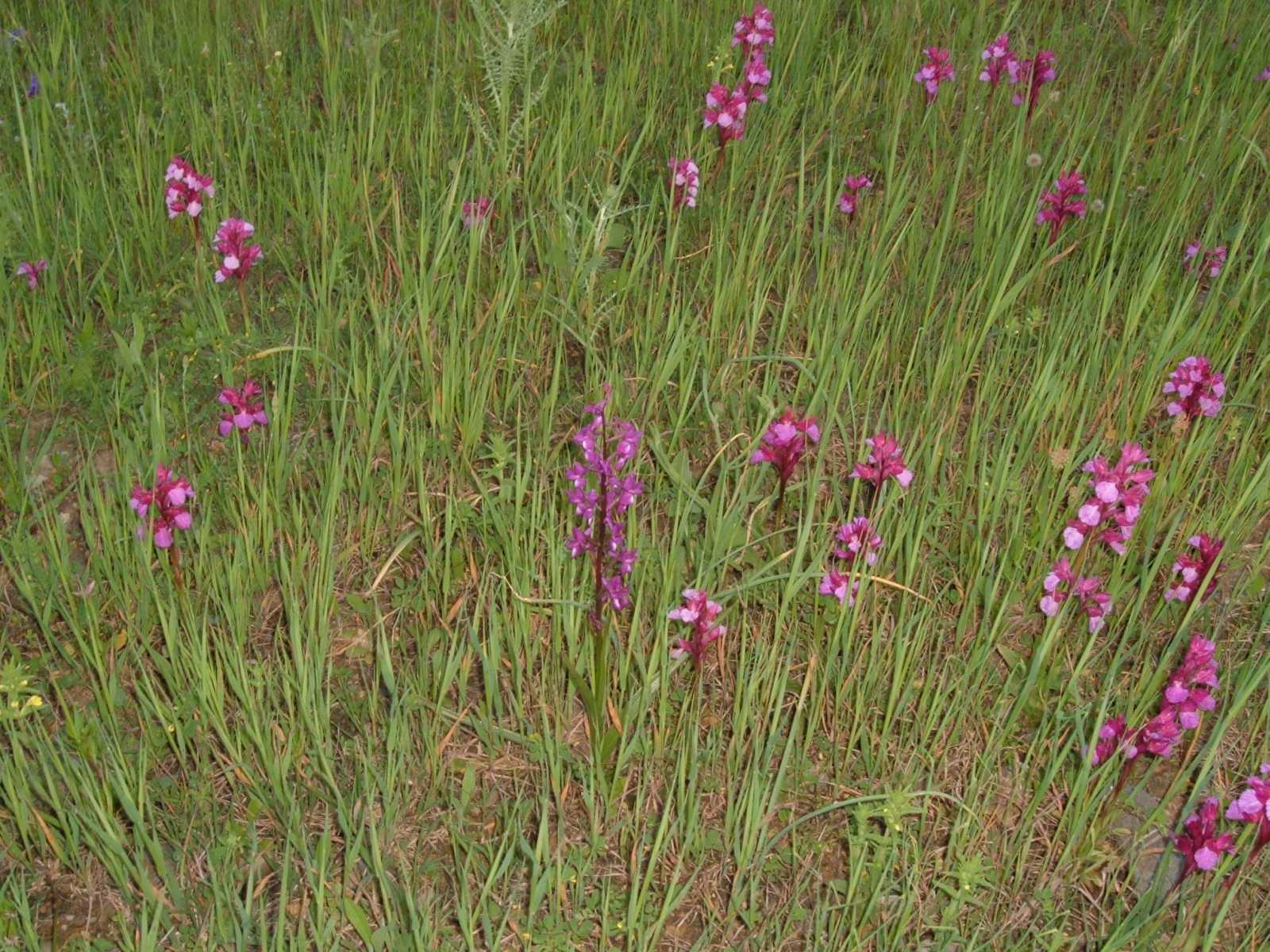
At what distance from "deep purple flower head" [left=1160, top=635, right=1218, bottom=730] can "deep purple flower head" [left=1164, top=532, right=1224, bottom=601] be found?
9.1 inches

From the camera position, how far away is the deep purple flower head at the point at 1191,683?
2064mm

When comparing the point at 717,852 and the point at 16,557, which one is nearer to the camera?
the point at 717,852

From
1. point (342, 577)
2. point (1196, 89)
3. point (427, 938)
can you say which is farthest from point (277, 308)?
point (1196, 89)

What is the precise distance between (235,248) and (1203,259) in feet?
8.28

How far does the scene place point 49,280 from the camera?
2908 millimetres

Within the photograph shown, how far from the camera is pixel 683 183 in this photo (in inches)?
125

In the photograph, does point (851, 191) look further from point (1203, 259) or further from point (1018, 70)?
point (1203, 259)

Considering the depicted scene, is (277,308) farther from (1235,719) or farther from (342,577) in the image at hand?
(1235,719)

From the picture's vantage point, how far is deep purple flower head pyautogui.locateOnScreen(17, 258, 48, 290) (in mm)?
2945

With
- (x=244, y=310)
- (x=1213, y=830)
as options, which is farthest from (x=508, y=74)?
(x=1213, y=830)

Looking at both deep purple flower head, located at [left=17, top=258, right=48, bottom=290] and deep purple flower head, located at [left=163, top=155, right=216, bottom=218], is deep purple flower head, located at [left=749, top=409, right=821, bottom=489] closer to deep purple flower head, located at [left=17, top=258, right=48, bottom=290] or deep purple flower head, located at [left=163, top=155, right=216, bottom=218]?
deep purple flower head, located at [left=163, top=155, right=216, bottom=218]

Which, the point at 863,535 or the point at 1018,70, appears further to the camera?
the point at 1018,70

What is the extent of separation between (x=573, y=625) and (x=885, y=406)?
39.2 inches

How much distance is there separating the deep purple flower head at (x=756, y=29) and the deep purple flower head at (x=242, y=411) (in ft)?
6.40
